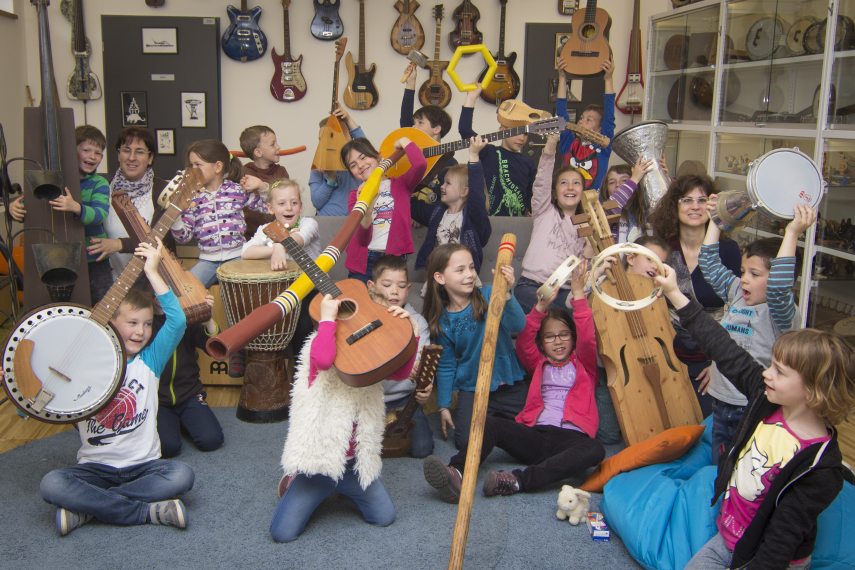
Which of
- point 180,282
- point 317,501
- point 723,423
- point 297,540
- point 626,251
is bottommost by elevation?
point 297,540

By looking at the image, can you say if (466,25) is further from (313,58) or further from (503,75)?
(313,58)

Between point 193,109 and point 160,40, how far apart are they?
Result: 0.65 meters

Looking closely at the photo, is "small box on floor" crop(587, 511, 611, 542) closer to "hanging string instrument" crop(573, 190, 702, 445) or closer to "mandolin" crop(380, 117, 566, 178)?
"hanging string instrument" crop(573, 190, 702, 445)

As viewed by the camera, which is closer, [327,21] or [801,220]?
[801,220]

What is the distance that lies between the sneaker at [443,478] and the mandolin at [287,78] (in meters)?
5.02

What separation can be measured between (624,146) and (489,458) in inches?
70.1

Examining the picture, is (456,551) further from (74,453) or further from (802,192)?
(74,453)

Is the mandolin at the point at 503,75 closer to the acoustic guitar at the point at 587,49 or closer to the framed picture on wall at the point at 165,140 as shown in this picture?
the acoustic guitar at the point at 587,49

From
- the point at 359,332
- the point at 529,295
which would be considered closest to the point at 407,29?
the point at 529,295

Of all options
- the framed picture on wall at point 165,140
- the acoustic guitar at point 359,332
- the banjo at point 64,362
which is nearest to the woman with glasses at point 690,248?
the acoustic guitar at point 359,332

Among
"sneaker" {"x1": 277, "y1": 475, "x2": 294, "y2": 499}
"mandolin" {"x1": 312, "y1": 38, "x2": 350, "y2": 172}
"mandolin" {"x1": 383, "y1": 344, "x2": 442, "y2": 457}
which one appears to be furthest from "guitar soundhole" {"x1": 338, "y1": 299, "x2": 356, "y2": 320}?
"mandolin" {"x1": 312, "y1": 38, "x2": 350, "y2": 172}

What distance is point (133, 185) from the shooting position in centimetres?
461

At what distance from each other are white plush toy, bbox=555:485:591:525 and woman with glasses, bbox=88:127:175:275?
264cm

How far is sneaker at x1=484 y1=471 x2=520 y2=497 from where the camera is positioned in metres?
3.27
